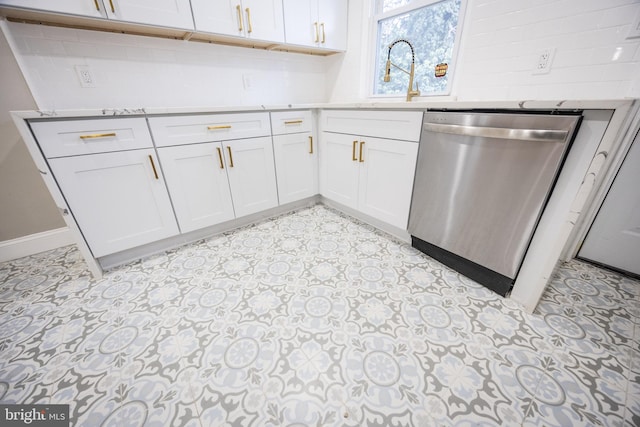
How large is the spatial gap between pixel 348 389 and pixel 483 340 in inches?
24.9

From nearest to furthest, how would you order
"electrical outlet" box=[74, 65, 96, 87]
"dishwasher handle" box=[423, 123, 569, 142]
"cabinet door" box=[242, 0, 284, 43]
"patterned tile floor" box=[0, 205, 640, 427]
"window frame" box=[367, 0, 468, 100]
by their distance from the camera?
"patterned tile floor" box=[0, 205, 640, 427]
"dishwasher handle" box=[423, 123, 569, 142]
"electrical outlet" box=[74, 65, 96, 87]
"window frame" box=[367, 0, 468, 100]
"cabinet door" box=[242, 0, 284, 43]

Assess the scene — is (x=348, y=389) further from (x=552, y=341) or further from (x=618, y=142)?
(x=618, y=142)

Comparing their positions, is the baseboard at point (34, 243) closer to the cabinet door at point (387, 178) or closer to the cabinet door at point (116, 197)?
the cabinet door at point (116, 197)

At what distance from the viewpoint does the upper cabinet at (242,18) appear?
1567 millimetres

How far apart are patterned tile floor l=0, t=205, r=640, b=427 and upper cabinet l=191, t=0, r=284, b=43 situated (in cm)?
159

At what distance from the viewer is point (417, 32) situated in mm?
1875

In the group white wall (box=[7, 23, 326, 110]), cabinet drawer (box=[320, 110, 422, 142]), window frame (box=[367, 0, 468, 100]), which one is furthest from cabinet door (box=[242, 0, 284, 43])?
window frame (box=[367, 0, 468, 100])

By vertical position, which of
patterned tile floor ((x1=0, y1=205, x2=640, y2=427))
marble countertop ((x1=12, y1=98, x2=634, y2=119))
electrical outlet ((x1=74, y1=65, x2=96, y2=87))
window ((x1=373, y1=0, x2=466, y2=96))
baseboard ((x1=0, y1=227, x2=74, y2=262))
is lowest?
patterned tile floor ((x1=0, y1=205, x2=640, y2=427))

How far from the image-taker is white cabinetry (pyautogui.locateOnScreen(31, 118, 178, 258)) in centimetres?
124

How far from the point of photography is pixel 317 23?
2.04 metres

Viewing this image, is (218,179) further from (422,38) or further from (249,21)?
(422,38)

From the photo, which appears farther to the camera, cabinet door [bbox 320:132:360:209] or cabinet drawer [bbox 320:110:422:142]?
cabinet door [bbox 320:132:360:209]

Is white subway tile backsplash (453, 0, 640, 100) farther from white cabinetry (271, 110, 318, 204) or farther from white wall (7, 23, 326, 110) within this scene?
white wall (7, 23, 326, 110)

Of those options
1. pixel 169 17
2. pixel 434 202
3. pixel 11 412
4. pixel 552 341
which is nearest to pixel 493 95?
pixel 434 202
